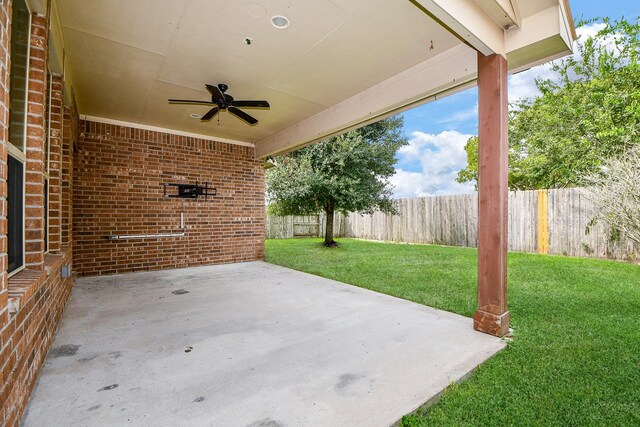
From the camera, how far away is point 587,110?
761 centimetres

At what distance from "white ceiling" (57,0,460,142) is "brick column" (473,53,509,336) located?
0.68 meters

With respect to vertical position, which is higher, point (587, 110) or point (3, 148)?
point (587, 110)

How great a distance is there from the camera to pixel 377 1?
8.03 feet

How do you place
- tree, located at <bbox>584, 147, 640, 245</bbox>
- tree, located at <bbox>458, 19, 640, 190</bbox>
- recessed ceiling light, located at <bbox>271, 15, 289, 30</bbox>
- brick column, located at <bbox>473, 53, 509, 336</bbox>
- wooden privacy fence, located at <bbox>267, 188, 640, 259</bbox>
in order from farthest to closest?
tree, located at <bbox>458, 19, 640, 190</bbox> → wooden privacy fence, located at <bbox>267, 188, 640, 259</bbox> → tree, located at <bbox>584, 147, 640, 245</bbox> → recessed ceiling light, located at <bbox>271, 15, 289, 30</bbox> → brick column, located at <bbox>473, 53, 509, 336</bbox>

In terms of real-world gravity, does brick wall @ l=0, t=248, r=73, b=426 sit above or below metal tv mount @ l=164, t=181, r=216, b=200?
below

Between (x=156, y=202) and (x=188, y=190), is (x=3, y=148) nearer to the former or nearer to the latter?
(x=156, y=202)

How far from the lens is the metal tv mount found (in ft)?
18.6

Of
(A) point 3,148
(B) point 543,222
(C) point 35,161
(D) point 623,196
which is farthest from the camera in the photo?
(B) point 543,222

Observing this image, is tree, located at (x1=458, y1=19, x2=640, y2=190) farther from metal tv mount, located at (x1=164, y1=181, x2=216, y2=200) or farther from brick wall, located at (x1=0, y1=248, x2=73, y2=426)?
brick wall, located at (x1=0, y1=248, x2=73, y2=426)

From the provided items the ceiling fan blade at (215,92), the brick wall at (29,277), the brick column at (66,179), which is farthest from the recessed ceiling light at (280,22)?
the brick column at (66,179)

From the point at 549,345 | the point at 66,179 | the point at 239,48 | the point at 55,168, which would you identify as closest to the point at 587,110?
the point at 549,345

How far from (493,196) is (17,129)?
3237 mm

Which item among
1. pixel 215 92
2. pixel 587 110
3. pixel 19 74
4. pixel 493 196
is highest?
→ pixel 587 110

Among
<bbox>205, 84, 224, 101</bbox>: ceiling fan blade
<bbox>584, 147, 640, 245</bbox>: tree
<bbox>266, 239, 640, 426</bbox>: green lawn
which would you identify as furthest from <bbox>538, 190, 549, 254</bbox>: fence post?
<bbox>205, 84, 224, 101</bbox>: ceiling fan blade
